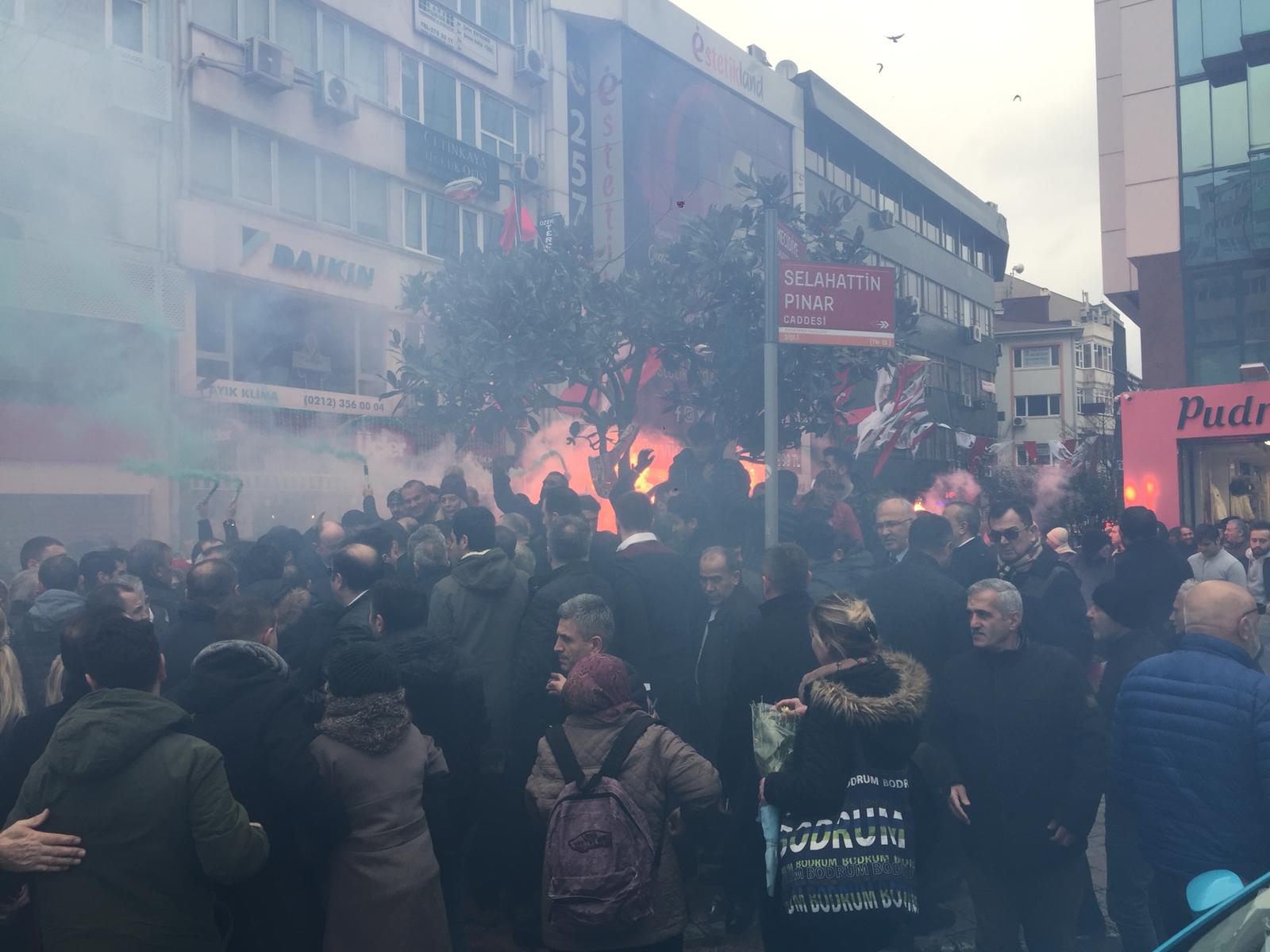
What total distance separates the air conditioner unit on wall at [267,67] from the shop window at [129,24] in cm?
164

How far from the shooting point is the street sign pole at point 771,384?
6.24 meters

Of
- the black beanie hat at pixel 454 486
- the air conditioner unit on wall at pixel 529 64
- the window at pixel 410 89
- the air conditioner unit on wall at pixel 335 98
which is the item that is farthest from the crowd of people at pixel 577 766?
the air conditioner unit on wall at pixel 529 64

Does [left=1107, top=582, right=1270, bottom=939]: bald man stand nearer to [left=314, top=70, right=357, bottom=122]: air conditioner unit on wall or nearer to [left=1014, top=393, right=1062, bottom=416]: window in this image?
[left=314, top=70, right=357, bottom=122]: air conditioner unit on wall

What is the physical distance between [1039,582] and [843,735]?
117 inches

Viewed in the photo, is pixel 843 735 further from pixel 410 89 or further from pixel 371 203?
pixel 410 89

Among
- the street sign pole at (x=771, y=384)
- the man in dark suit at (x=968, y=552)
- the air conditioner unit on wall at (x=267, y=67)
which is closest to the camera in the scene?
the man in dark suit at (x=968, y=552)

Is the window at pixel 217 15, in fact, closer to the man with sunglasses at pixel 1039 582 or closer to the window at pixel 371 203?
the window at pixel 371 203

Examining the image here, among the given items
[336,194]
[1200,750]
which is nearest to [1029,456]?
[336,194]

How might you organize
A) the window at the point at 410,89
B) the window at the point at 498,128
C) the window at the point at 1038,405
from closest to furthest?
the window at the point at 410,89 → the window at the point at 498,128 → the window at the point at 1038,405

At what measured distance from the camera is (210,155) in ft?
57.5

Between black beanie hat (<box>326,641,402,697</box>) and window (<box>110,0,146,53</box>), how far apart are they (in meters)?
16.0

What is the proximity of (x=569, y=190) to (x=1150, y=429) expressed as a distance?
43.6 feet

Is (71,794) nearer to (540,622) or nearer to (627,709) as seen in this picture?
(627,709)

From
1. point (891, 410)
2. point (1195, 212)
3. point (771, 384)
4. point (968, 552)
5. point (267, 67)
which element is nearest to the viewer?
point (968, 552)
